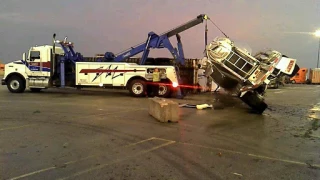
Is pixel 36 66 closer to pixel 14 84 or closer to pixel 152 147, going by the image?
pixel 14 84

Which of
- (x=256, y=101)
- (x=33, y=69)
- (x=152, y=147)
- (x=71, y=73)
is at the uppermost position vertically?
(x=33, y=69)

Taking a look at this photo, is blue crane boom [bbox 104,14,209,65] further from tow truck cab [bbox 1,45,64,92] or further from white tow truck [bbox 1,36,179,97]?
tow truck cab [bbox 1,45,64,92]

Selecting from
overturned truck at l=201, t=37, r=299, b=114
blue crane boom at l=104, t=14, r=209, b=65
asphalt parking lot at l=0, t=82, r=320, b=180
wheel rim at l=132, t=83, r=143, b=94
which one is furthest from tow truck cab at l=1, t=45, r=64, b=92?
overturned truck at l=201, t=37, r=299, b=114

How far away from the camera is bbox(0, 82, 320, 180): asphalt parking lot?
537cm

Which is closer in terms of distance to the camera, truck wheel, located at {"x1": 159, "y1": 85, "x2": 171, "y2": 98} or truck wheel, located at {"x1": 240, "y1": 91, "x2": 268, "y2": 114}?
truck wheel, located at {"x1": 240, "y1": 91, "x2": 268, "y2": 114}

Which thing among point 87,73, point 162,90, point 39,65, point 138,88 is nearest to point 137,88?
point 138,88

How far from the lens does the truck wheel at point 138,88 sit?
64.0 ft

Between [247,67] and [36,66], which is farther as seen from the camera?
[36,66]

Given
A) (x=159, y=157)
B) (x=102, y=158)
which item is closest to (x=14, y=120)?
(x=102, y=158)

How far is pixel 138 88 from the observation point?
19609mm

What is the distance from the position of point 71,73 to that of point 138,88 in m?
4.76

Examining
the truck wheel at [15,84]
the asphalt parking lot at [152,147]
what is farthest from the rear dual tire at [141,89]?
the asphalt parking lot at [152,147]

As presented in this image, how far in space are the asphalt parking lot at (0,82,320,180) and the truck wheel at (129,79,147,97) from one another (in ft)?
25.3

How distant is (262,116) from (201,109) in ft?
8.67
